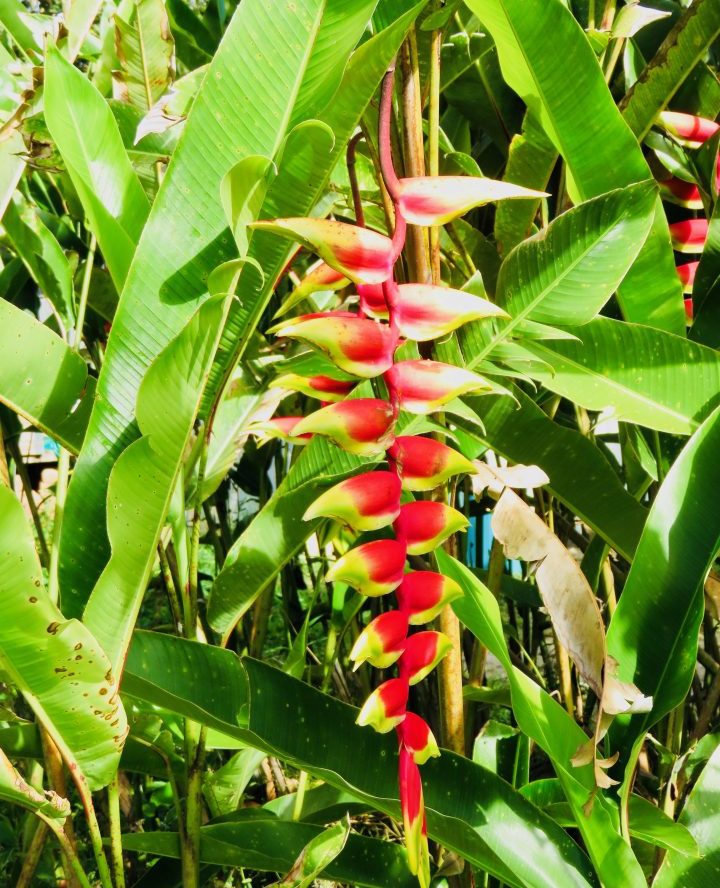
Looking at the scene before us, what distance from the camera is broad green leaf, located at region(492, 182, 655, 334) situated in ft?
2.18

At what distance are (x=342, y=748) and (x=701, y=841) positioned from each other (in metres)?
0.29

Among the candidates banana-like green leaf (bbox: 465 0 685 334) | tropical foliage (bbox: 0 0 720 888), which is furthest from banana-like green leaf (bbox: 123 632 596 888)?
banana-like green leaf (bbox: 465 0 685 334)

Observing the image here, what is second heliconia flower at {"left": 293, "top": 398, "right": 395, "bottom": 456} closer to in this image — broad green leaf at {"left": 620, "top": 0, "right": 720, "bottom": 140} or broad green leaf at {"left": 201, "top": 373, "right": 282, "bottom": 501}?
broad green leaf at {"left": 201, "top": 373, "right": 282, "bottom": 501}

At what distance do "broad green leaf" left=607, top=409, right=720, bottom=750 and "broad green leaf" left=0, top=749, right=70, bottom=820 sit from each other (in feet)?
1.36

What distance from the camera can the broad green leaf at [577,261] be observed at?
2.18 feet

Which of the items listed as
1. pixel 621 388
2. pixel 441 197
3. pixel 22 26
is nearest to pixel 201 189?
pixel 441 197

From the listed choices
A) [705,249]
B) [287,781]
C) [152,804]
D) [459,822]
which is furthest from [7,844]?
[705,249]

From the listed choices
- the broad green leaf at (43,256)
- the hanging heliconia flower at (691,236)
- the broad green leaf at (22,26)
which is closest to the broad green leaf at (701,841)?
the hanging heliconia flower at (691,236)

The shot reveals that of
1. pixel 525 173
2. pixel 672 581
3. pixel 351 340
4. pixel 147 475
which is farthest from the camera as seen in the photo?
pixel 525 173

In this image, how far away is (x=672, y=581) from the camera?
0.65 meters

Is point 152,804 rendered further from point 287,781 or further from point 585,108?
point 585,108

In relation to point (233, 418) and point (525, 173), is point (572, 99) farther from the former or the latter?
point (233, 418)

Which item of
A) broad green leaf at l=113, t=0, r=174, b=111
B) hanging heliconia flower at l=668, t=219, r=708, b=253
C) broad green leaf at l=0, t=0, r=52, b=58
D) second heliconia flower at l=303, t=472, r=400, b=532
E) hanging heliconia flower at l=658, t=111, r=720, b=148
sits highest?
broad green leaf at l=0, t=0, r=52, b=58

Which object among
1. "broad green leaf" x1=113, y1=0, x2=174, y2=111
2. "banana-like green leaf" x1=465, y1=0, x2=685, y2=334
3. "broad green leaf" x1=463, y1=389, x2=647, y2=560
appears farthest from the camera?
"broad green leaf" x1=113, y1=0, x2=174, y2=111
